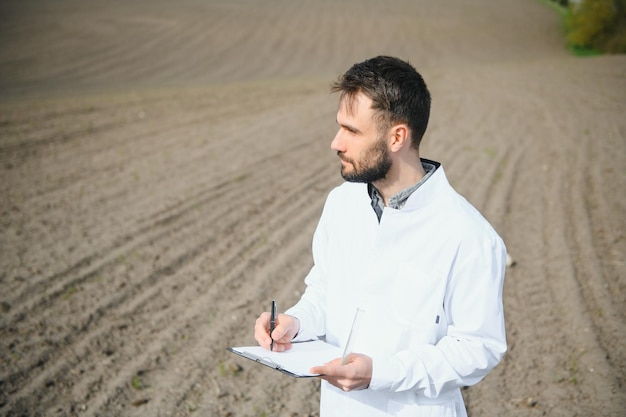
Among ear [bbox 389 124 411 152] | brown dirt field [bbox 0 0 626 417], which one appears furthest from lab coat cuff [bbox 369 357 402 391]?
brown dirt field [bbox 0 0 626 417]

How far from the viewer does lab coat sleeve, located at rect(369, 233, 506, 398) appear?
1604 millimetres

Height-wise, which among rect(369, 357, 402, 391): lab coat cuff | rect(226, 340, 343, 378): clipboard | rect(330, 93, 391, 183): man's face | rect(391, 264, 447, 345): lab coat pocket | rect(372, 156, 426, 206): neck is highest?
rect(330, 93, 391, 183): man's face

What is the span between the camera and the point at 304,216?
6043 mm

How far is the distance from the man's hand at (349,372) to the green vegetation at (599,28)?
21.5 m

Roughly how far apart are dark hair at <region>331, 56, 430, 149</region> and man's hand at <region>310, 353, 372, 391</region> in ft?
2.68

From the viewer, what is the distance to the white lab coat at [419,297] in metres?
1.62

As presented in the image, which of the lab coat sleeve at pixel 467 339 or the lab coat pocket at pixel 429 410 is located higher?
the lab coat sleeve at pixel 467 339

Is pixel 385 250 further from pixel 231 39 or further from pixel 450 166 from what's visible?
pixel 231 39

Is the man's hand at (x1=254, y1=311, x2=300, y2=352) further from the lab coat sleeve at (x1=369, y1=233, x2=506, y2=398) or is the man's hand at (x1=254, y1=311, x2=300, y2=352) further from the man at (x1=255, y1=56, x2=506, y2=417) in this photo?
the lab coat sleeve at (x1=369, y1=233, x2=506, y2=398)

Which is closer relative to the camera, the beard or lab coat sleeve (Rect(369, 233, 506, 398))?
lab coat sleeve (Rect(369, 233, 506, 398))

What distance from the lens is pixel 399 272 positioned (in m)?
1.73

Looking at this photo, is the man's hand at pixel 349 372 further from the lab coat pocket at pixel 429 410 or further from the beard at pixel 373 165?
the beard at pixel 373 165

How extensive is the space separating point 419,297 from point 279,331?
21.7 inches

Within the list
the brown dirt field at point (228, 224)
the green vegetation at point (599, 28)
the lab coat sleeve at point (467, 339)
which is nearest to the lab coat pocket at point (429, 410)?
the lab coat sleeve at point (467, 339)
